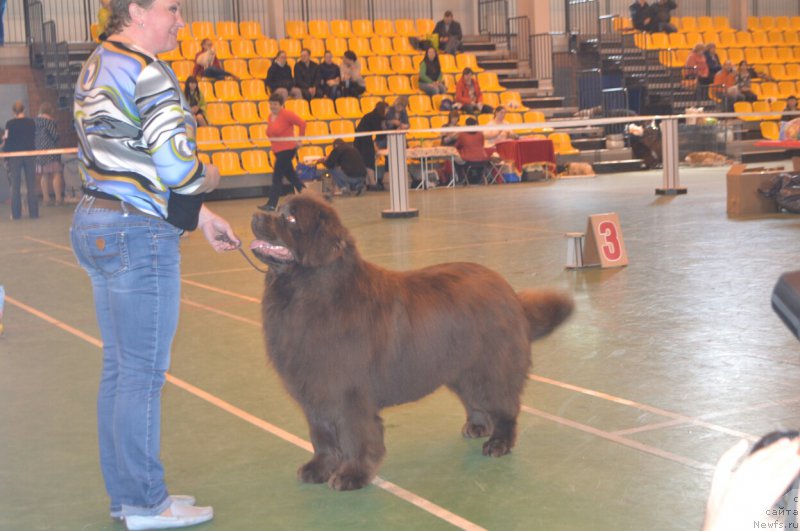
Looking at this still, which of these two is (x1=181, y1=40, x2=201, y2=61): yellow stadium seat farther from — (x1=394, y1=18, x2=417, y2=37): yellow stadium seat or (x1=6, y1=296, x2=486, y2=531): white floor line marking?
(x1=6, y1=296, x2=486, y2=531): white floor line marking

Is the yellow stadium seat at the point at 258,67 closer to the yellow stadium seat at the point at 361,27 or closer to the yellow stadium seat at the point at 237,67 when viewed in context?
the yellow stadium seat at the point at 237,67

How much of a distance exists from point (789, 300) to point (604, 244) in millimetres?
7548

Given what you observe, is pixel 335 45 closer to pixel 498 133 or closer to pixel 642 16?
pixel 498 133

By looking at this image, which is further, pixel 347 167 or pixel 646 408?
pixel 347 167

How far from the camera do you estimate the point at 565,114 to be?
2439 centimetres

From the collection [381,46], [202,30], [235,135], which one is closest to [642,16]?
[381,46]

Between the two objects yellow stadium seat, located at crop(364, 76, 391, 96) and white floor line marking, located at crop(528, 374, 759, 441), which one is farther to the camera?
yellow stadium seat, located at crop(364, 76, 391, 96)

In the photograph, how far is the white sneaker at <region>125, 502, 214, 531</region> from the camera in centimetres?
336

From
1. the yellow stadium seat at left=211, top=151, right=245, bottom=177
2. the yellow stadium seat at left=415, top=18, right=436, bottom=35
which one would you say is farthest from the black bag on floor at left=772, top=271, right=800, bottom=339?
the yellow stadium seat at left=415, top=18, right=436, bottom=35

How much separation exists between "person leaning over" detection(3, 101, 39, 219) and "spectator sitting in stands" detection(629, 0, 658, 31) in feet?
55.1

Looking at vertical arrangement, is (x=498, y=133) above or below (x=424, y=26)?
below

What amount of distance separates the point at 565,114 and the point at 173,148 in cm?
2219

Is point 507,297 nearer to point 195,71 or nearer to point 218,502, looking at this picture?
point 218,502

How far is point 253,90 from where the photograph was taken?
67.7ft
